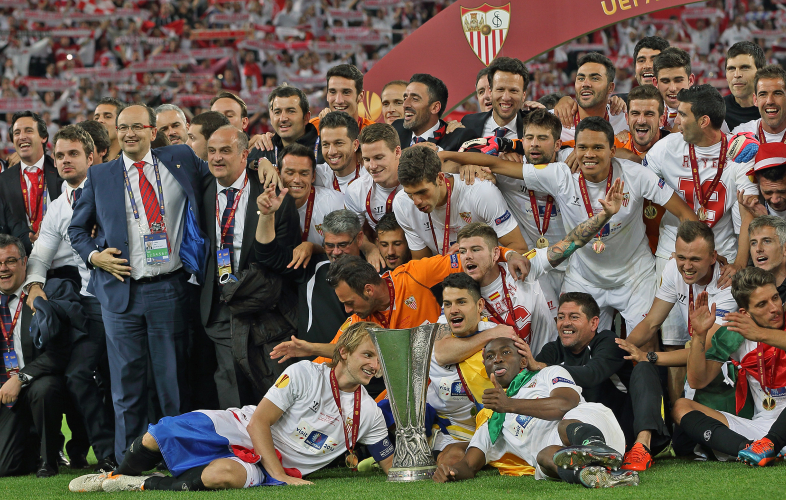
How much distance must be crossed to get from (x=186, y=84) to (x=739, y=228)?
15.8 m

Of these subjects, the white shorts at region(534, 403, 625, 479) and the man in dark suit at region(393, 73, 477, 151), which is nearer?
→ the white shorts at region(534, 403, 625, 479)

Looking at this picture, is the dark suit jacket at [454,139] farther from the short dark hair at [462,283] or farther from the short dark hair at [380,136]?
the short dark hair at [462,283]

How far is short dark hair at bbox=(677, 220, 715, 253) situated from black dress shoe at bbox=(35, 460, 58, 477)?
4416mm

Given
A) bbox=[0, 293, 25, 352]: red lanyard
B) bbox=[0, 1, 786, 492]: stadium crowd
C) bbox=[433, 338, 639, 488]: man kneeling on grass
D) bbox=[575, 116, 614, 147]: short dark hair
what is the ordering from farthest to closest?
bbox=[0, 293, 25, 352]: red lanyard, bbox=[575, 116, 614, 147]: short dark hair, bbox=[0, 1, 786, 492]: stadium crowd, bbox=[433, 338, 639, 488]: man kneeling on grass

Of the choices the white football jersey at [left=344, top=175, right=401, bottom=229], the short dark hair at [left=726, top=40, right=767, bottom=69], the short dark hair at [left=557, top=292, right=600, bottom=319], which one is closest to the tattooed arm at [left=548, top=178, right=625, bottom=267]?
the short dark hair at [left=557, top=292, right=600, bottom=319]

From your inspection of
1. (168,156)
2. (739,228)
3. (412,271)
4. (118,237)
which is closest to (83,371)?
(118,237)

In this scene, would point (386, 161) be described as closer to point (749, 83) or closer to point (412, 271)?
point (412, 271)

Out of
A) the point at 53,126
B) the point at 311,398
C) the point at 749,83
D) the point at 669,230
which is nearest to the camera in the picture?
the point at 311,398

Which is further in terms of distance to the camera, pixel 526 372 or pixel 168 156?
pixel 168 156

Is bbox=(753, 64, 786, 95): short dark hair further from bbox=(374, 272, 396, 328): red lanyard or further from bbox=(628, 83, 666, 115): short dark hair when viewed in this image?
bbox=(374, 272, 396, 328): red lanyard

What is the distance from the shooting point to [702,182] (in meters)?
5.56

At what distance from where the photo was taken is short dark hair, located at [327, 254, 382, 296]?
198 inches

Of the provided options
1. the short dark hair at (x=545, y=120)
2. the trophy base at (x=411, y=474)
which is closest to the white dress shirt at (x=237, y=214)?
the trophy base at (x=411, y=474)

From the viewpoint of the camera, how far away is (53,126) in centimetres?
1806
